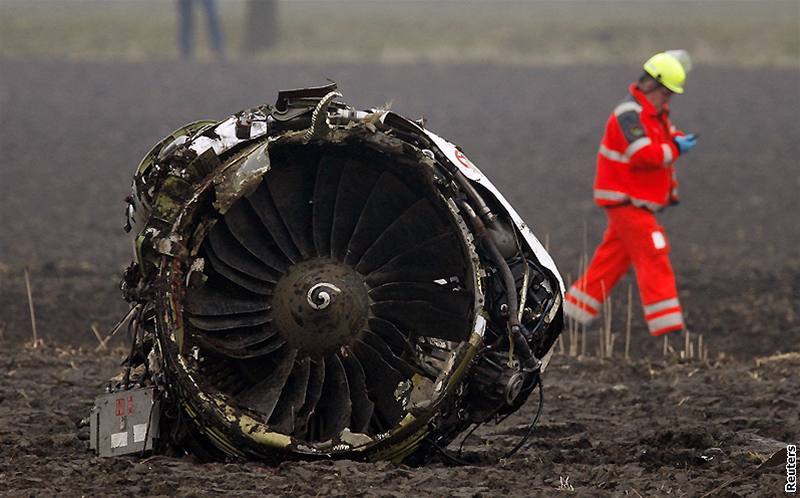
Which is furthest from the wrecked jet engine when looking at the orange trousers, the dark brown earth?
the orange trousers

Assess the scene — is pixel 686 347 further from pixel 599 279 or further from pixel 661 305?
pixel 599 279

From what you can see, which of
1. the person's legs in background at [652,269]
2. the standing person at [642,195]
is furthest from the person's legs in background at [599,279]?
the person's legs in background at [652,269]

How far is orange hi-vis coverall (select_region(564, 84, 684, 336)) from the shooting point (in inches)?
388

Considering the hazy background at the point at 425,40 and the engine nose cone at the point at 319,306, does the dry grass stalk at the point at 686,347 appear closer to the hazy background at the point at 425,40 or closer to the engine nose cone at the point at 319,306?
the engine nose cone at the point at 319,306

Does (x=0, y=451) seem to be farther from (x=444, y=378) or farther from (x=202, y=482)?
(x=444, y=378)

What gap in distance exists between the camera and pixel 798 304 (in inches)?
428

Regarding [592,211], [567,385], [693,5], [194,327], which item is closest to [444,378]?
[194,327]

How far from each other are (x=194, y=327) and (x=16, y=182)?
36.1ft

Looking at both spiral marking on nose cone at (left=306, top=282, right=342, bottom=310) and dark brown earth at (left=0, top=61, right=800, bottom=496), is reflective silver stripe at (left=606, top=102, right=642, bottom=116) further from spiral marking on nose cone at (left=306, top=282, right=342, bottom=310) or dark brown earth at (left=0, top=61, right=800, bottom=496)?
spiral marking on nose cone at (left=306, top=282, right=342, bottom=310)

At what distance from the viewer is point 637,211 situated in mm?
10008

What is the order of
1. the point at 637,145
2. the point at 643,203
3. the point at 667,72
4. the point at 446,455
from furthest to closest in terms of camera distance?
the point at 667,72
the point at 643,203
the point at 637,145
the point at 446,455

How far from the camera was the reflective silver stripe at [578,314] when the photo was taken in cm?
1017

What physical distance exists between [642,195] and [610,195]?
22 cm

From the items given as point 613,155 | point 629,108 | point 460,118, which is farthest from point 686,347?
point 460,118
